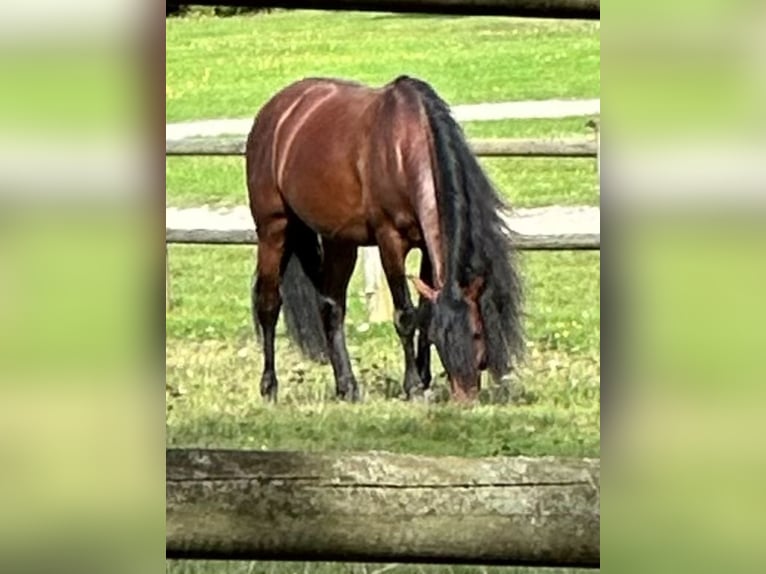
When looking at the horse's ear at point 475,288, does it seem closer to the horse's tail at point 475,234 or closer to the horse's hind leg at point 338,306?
the horse's tail at point 475,234

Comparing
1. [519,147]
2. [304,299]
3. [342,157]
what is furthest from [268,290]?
[519,147]

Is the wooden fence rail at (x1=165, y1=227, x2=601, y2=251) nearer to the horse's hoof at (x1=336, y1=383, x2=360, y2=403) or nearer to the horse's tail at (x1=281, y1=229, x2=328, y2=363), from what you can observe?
the horse's tail at (x1=281, y1=229, x2=328, y2=363)

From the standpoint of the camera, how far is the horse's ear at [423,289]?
4.32 ft

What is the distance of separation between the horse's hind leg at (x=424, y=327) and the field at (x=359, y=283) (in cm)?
1

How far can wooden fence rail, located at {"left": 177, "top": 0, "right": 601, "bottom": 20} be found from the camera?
122 cm

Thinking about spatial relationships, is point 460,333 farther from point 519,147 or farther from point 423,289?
point 519,147

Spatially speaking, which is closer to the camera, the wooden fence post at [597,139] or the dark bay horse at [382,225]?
the wooden fence post at [597,139]

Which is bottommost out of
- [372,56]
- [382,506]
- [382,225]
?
[382,506]

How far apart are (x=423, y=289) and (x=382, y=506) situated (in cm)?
21

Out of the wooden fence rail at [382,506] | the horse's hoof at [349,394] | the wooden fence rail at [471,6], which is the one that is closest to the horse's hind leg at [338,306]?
the horse's hoof at [349,394]

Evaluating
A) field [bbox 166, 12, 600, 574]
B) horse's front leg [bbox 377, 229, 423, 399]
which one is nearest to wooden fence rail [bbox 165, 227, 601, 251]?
field [bbox 166, 12, 600, 574]

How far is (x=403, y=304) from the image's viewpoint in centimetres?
131
